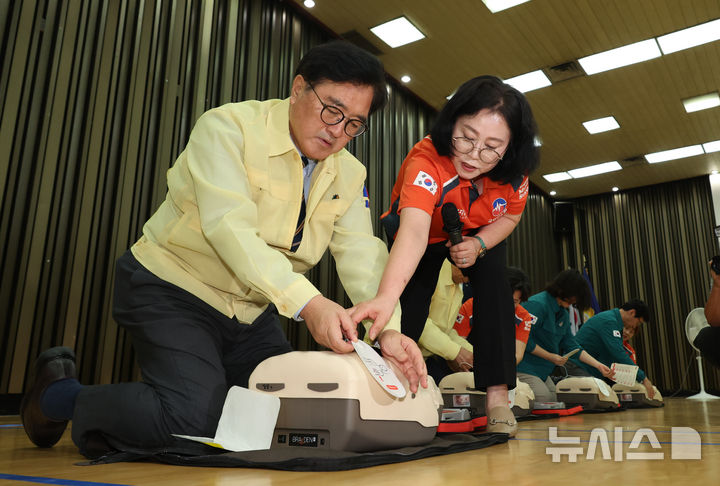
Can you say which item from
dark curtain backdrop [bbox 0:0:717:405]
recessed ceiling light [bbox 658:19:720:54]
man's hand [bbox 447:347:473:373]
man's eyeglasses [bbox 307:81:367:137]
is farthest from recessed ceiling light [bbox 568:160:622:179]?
man's eyeglasses [bbox 307:81:367:137]

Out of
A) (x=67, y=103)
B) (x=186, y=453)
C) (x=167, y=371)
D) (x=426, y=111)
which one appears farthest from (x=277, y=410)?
(x=426, y=111)

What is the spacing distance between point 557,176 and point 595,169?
559mm

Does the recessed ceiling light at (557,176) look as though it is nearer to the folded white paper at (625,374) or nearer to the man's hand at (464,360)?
the folded white paper at (625,374)

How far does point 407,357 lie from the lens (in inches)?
45.1

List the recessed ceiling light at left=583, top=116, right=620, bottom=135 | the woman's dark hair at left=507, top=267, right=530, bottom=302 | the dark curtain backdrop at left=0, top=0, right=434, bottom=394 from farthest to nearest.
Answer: the recessed ceiling light at left=583, top=116, right=620, bottom=135 → the woman's dark hair at left=507, top=267, right=530, bottom=302 → the dark curtain backdrop at left=0, top=0, right=434, bottom=394

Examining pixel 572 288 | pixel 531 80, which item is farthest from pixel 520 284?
pixel 531 80

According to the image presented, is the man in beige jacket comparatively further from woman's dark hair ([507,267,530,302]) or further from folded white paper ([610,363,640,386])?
folded white paper ([610,363,640,386])

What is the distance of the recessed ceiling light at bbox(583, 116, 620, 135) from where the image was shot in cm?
667

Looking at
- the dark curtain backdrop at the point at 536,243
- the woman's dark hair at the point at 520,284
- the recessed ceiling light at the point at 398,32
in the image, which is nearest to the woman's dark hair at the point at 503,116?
the woman's dark hair at the point at 520,284

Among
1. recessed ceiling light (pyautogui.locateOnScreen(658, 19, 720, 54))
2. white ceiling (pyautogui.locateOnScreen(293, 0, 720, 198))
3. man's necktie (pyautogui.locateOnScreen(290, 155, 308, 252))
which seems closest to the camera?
man's necktie (pyautogui.locateOnScreen(290, 155, 308, 252))

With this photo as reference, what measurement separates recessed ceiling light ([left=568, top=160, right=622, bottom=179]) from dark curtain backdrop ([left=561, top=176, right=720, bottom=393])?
1048 millimetres

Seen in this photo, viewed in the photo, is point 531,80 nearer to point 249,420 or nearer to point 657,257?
point 657,257

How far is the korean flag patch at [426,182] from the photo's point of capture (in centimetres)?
152

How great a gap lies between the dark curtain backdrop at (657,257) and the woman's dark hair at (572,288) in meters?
5.09
